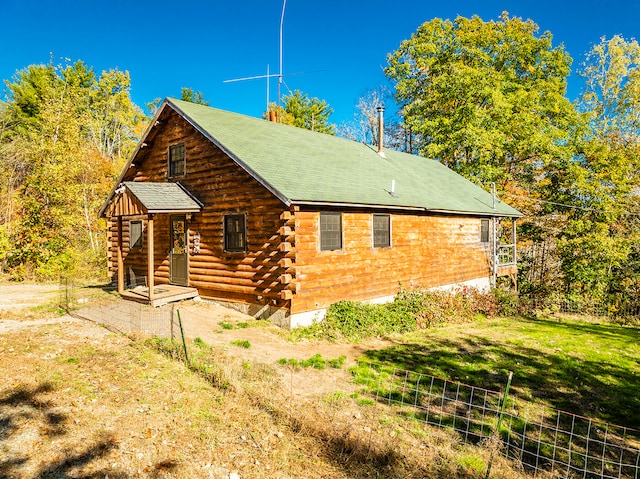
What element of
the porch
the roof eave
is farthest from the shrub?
the porch

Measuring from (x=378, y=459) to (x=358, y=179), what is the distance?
36.6 ft

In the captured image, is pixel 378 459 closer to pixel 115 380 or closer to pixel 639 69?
pixel 115 380

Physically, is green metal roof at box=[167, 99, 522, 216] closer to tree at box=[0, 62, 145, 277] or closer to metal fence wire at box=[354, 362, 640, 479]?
metal fence wire at box=[354, 362, 640, 479]

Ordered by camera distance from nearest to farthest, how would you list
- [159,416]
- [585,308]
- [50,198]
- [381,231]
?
1. [159,416]
2. [381,231]
3. [50,198]
4. [585,308]

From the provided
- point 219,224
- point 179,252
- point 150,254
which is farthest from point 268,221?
point 179,252

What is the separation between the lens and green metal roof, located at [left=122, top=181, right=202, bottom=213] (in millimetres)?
12375

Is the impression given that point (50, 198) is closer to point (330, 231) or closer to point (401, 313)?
point (330, 231)

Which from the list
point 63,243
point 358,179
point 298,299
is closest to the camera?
point 298,299

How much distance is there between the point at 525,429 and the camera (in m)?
6.46

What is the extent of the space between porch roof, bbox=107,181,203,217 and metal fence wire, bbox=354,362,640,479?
8.17 m

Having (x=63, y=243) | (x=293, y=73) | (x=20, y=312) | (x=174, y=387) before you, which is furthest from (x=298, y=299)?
(x=63, y=243)

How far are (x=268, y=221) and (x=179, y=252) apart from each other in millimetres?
4996

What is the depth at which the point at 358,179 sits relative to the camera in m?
14.8

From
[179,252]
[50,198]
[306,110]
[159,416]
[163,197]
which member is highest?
[306,110]
